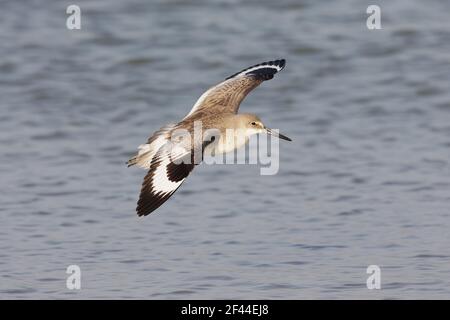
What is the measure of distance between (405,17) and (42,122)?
4638 millimetres

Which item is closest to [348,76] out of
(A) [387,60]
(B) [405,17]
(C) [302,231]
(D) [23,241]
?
(A) [387,60]

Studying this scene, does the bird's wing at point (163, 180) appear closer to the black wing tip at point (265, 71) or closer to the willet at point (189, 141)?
the willet at point (189, 141)

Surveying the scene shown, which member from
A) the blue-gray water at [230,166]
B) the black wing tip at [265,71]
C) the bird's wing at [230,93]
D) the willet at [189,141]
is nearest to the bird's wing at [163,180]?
the willet at [189,141]

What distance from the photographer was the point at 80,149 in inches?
364

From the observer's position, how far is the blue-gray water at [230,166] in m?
6.73

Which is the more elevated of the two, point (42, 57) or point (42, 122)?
point (42, 57)

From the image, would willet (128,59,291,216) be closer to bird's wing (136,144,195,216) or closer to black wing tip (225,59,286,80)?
bird's wing (136,144,195,216)

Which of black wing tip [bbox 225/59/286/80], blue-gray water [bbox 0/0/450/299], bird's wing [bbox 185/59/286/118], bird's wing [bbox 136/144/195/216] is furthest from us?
black wing tip [bbox 225/59/286/80]

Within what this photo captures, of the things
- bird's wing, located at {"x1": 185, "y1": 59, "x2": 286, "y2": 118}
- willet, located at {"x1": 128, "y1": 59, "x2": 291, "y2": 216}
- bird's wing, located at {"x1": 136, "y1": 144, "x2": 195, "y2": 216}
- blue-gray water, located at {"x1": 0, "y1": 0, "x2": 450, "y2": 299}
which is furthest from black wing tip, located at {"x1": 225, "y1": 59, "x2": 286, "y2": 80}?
bird's wing, located at {"x1": 136, "y1": 144, "x2": 195, "y2": 216}

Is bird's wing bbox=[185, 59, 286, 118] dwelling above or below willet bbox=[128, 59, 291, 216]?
above

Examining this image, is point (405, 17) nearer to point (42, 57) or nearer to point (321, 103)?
point (321, 103)

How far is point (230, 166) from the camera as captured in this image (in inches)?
348

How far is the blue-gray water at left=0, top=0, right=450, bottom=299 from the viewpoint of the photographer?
6.73 meters

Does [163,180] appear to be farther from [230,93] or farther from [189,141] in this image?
[230,93]
